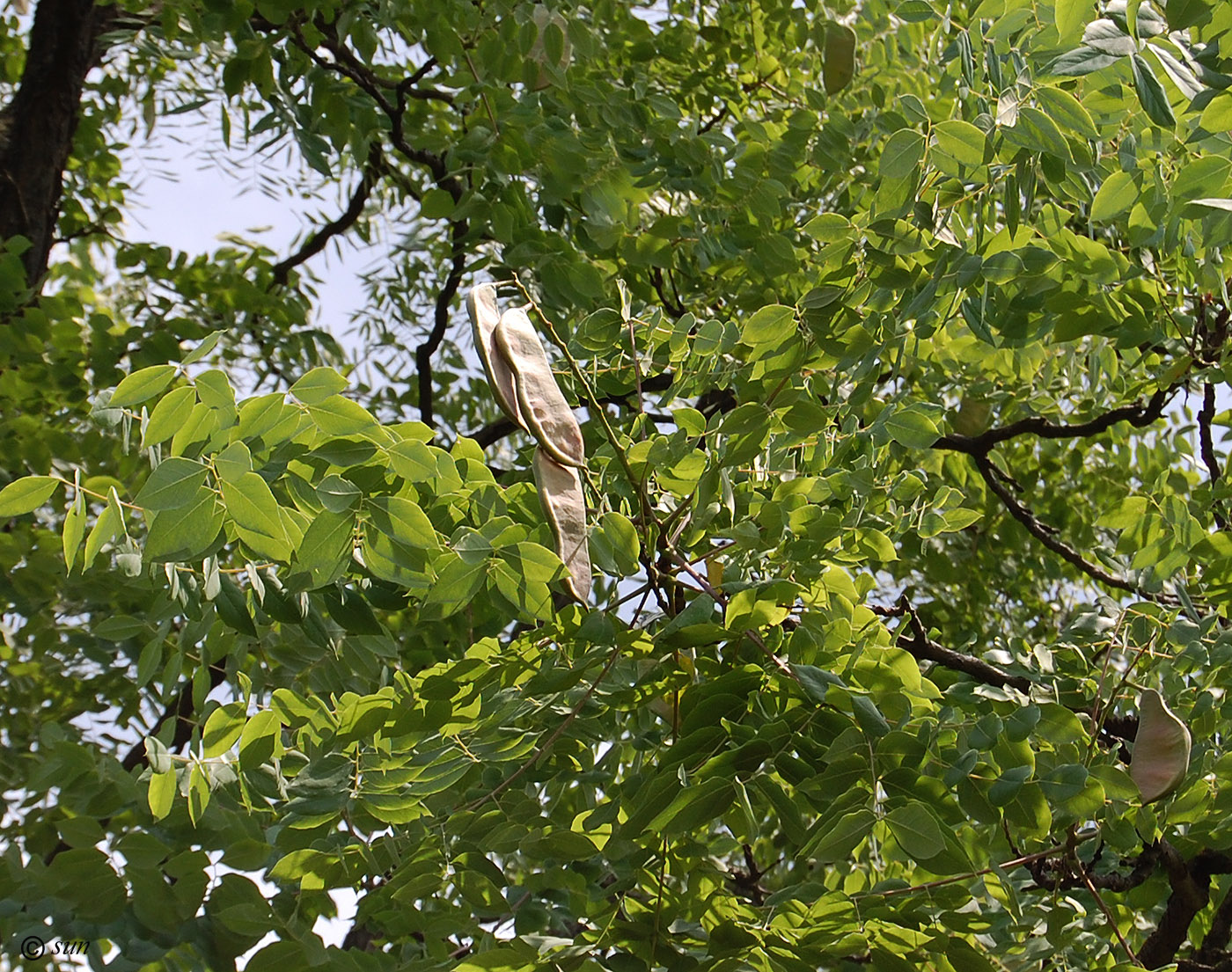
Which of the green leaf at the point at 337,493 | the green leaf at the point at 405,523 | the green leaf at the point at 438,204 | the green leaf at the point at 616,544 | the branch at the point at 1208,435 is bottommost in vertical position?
the branch at the point at 1208,435

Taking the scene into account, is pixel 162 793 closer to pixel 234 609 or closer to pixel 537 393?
pixel 234 609

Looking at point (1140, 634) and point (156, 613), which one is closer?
point (156, 613)

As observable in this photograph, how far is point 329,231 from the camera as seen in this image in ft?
14.6

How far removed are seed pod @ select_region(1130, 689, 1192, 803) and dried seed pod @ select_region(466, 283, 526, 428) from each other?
0.82 meters

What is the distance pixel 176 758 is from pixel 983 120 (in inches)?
50.3

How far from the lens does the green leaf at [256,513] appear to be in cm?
104

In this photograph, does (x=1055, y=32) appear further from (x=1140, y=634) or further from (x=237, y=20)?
(x=237, y=20)

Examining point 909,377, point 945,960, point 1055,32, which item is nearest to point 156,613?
point 945,960

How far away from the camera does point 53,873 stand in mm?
1499

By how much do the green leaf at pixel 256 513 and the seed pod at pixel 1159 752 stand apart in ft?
3.28

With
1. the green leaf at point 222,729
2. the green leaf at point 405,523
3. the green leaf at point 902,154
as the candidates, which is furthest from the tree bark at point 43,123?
the green leaf at point 902,154

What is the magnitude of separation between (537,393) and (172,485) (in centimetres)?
37

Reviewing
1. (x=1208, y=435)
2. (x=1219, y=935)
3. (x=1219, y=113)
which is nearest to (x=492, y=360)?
(x=1219, y=113)

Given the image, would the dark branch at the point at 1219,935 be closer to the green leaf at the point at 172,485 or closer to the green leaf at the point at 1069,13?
the green leaf at the point at 1069,13
